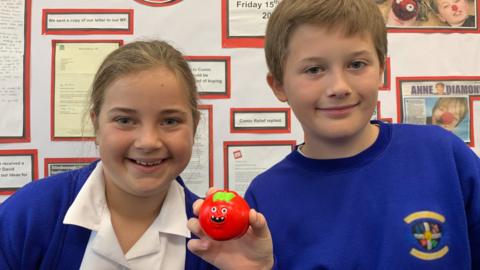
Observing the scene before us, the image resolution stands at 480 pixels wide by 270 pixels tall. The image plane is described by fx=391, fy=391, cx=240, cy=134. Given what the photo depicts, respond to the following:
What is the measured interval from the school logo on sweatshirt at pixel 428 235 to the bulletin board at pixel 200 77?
20.0 inches

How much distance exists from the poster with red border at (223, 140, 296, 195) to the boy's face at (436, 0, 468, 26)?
0.63 m

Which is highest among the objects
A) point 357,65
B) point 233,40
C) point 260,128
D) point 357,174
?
point 233,40

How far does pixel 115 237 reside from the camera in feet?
2.52

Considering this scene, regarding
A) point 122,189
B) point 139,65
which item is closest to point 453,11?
point 139,65

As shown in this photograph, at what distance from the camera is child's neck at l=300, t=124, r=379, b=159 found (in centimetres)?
78

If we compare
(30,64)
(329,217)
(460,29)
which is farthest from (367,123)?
(30,64)

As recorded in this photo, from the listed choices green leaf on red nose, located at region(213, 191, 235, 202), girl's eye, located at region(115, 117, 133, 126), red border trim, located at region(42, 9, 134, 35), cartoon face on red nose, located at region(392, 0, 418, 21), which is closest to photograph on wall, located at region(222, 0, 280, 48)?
red border trim, located at region(42, 9, 134, 35)

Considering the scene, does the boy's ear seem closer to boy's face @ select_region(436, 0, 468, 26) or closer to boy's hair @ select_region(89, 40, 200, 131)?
boy's hair @ select_region(89, 40, 200, 131)

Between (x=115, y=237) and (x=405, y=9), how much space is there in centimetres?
104

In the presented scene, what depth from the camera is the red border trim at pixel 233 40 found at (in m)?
1.15

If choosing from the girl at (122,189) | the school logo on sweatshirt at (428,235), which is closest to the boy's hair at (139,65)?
the girl at (122,189)

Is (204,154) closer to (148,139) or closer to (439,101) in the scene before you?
(148,139)

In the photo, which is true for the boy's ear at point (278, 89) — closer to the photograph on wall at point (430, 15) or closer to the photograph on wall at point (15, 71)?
the photograph on wall at point (430, 15)

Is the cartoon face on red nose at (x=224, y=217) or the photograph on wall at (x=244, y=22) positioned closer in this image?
the cartoon face on red nose at (x=224, y=217)
